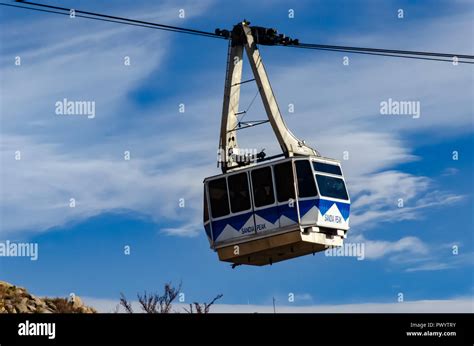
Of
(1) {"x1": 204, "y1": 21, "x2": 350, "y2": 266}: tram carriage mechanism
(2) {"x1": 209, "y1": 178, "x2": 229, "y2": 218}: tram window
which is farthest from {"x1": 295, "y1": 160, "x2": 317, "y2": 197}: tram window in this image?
(2) {"x1": 209, "y1": 178, "x2": 229, "y2": 218}: tram window

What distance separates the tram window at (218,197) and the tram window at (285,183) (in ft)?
7.93

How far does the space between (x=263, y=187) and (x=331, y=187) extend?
2787 millimetres

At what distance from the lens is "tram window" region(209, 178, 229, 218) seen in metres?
48.7

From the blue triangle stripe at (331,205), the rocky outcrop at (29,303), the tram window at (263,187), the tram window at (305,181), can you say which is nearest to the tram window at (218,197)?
the tram window at (263,187)

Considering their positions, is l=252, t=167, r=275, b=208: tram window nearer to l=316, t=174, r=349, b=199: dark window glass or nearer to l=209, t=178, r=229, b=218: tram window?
l=209, t=178, r=229, b=218: tram window

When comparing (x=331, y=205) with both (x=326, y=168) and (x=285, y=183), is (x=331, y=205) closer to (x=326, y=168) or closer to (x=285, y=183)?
(x=326, y=168)

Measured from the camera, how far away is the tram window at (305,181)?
47.2 metres

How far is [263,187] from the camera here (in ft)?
157

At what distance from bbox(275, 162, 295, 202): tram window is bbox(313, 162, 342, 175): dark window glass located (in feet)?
3.77

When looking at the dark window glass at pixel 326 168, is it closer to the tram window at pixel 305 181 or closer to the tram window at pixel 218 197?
the tram window at pixel 305 181
